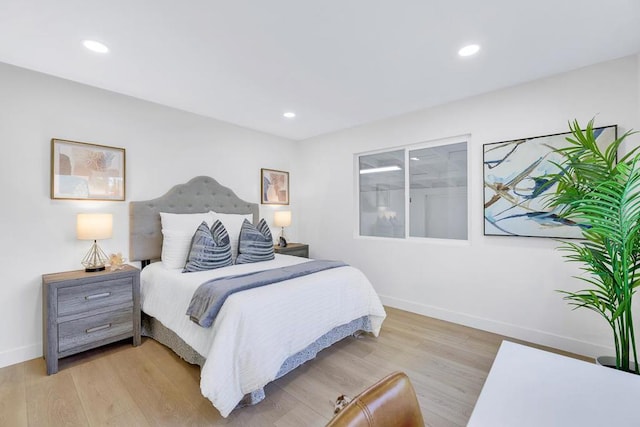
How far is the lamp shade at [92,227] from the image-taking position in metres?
2.55

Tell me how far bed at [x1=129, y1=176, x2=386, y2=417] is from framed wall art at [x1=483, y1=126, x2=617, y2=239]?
1.54 metres

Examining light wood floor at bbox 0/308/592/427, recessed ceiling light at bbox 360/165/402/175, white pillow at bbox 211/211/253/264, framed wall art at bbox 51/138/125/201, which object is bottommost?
light wood floor at bbox 0/308/592/427

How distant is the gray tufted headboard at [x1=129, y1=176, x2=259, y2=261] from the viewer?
3086 millimetres

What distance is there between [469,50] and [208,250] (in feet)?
9.42

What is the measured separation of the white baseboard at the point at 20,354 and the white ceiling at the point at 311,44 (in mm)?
2410

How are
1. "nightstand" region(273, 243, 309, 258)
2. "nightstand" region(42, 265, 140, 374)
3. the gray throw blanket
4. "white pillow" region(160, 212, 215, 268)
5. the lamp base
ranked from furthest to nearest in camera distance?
"nightstand" region(273, 243, 309, 258) < "white pillow" region(160, 212, 215, 268) < the lamp base < "nightstand" region(42, 265, 140, 374) < the gray throw blanket

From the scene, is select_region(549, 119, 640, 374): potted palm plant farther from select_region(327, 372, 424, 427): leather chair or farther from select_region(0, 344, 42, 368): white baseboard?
select_region(0, 344, 42, 368): white baseboard

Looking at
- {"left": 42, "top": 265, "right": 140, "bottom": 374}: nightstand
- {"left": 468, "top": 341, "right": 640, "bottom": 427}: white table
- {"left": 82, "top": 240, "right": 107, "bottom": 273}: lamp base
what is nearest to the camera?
{"left": 468, "top": 341, "right": 640, "bottom": 427}: white table

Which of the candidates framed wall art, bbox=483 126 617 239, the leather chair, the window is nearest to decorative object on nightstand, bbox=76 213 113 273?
the leather chair

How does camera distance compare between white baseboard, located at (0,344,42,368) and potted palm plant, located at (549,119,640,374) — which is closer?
potted palm plant, located at (549,119,640,374)

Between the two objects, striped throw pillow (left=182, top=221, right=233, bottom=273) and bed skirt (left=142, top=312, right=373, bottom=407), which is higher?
striped throw pillow (left=182, top=221, right=233, bottom=273)

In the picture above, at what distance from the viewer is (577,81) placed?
2.53m

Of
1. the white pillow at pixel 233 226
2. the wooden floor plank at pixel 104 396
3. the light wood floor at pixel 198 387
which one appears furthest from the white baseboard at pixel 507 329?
the wooden floor plank at pixel 104 396

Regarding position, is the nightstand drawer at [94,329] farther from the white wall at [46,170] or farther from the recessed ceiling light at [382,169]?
the recessed ceiling light at [382,169]
